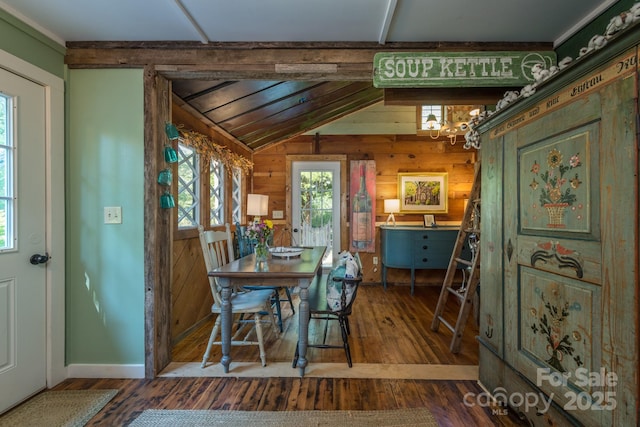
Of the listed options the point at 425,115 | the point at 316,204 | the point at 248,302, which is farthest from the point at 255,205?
the point at 425,115

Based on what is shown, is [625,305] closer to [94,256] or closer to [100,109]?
[94,256]

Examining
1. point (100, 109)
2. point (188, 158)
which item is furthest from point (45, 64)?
point (188, 158)

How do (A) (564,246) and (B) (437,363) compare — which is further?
(B) (437,363)

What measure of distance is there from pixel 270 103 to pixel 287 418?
2.88 meters

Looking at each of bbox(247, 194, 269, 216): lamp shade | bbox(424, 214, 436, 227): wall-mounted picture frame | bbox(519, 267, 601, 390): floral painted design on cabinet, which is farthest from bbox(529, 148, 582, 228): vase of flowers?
bbox(424, 214, 436, 227): wall-mounted picture frame

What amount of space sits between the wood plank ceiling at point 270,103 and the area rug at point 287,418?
2.36m

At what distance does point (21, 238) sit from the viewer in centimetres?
189

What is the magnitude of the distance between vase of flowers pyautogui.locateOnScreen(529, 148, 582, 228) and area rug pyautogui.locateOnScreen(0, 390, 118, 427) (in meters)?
2.67

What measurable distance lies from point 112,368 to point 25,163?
1460 mm

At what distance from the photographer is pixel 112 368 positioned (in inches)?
86.1

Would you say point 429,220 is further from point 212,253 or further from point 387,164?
point 212,253

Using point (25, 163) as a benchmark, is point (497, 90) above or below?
above

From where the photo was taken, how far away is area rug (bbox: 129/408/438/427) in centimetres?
171

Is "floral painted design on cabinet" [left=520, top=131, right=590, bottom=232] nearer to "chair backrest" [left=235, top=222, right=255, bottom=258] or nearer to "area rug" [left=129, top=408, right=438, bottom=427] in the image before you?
"area rug" [left=129, top=408, right=438, bottom=427]
